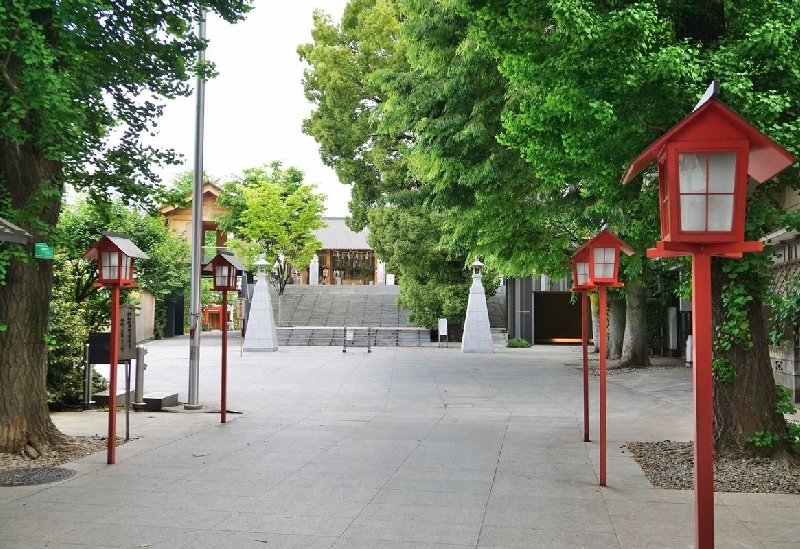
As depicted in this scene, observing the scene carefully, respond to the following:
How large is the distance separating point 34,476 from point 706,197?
22.5 ft

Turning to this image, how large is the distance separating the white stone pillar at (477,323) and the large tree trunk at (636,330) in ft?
25.7

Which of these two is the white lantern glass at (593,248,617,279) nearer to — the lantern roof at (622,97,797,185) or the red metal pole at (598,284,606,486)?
the red metal pole at (598,284,606,486)

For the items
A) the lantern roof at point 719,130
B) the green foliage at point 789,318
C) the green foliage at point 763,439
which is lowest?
the green foliage at point 763,439

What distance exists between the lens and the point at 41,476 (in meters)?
7.10

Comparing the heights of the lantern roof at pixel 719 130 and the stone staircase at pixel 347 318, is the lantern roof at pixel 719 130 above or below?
above

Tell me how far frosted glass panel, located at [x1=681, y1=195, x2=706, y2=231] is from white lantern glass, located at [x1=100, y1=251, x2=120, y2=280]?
641 cm

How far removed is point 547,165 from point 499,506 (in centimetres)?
445

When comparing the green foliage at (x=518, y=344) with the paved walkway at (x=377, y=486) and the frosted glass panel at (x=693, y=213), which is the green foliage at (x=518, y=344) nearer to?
the paved walkway at (x=377, y=486)

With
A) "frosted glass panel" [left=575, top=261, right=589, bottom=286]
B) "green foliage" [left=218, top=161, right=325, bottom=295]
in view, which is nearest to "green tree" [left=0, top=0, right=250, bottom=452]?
"frosted glass panel" [left=575, top=261, right=589, bottom=286]

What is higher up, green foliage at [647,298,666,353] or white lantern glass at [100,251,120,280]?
white lantern glass at [100,251,120,280]

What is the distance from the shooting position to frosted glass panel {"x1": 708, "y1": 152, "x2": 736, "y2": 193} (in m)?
3.78

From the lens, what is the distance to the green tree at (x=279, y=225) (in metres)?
38.6

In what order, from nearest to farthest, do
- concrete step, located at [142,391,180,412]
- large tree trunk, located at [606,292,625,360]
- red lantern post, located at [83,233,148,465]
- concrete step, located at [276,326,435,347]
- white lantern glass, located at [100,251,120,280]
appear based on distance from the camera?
red lantern post, located at [83,233,148,465] < white lantern glass, located at [100,251,120,280] < concrete step, located at [142,391,180,412] < large tree trunk, located at [606,292,625,360] < concrete step, located at [276,326,435,347]

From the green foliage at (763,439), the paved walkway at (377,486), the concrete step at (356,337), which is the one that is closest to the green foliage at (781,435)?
the green foliage at (763,439)
